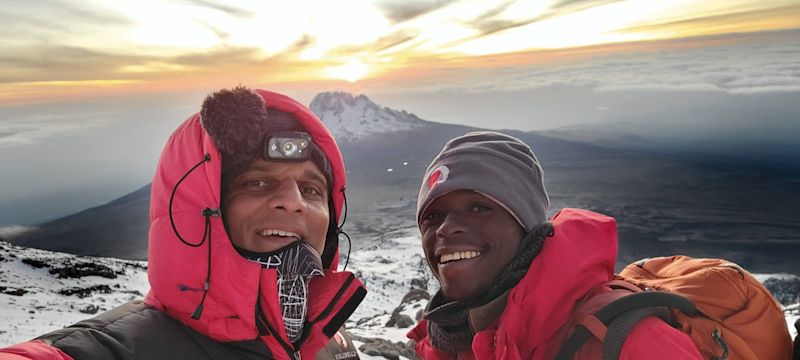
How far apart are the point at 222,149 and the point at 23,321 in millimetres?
34553

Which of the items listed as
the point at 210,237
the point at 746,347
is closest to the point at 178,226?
the point at 210,237

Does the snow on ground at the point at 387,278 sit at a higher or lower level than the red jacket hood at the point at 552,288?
lower

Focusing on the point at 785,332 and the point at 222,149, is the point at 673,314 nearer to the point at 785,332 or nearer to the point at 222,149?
the point at 785,332

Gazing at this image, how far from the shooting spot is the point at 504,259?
11.0ft

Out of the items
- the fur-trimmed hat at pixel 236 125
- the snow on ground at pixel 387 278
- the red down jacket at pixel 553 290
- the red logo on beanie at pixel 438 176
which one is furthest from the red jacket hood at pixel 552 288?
the snow on ground at pixel 387 278

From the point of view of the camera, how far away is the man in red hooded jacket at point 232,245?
296 centimetres

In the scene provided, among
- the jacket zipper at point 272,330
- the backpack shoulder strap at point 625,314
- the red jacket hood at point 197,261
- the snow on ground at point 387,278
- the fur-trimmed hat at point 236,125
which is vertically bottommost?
the snow on ground at point 387,278

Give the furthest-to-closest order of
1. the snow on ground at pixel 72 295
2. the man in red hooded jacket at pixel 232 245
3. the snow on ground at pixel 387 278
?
the snow on ground at pixel 387 278 < the snow on ground at pixel 72 295 < the man in red hooded jacket at pixel 232 245

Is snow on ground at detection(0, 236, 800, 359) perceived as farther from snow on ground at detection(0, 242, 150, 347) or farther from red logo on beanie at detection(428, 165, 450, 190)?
red logo on beanie at detection(428, 165, 450, 190)

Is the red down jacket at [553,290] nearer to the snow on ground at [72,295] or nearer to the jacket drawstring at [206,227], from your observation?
the jacket drawstring at [206,227]

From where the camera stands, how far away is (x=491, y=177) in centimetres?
349

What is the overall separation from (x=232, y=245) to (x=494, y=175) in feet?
5.90

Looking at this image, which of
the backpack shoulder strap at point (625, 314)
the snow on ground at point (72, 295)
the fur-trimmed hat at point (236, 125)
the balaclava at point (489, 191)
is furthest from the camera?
the snow on ground at point (72, 295)

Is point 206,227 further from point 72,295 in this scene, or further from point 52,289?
point 52,289
